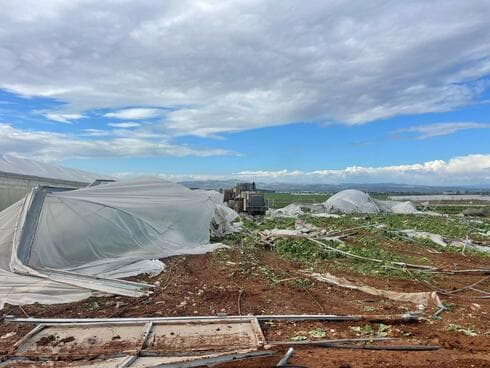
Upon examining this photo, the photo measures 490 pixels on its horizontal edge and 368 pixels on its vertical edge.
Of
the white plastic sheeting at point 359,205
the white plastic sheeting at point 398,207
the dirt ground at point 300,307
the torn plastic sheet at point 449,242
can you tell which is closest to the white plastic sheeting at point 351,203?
the white plastic sheeting at point 359,205

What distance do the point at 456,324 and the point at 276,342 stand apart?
2783 mm

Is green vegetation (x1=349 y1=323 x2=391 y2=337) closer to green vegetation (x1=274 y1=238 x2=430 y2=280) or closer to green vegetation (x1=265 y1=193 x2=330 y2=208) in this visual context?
green vegetation (x1=274 y1=238 x2=430 y2=280)

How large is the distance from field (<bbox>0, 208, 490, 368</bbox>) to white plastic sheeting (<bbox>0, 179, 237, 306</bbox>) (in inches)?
25.3

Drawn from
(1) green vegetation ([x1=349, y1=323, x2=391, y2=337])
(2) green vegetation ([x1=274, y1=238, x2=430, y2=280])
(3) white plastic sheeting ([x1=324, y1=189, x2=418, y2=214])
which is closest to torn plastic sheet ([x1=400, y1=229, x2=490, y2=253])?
(2) green vegetation ([x1=274, y1=238, x2=430, y2=280])

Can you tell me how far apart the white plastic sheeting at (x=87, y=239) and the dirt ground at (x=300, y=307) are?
644mm

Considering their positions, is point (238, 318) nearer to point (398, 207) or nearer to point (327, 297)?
point (327, 297)

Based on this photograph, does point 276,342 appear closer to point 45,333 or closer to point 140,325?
point 140,325

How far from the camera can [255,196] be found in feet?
93.2

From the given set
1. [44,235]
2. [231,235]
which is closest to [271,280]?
[44,235]

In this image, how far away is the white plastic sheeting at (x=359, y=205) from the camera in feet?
112

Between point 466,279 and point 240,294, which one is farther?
point 466,279

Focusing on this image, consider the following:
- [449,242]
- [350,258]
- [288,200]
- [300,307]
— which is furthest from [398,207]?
[288,200]

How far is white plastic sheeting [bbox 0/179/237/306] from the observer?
8173mm

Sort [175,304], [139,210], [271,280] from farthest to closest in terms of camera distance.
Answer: [139,210]
[271,280]
[175,304]
